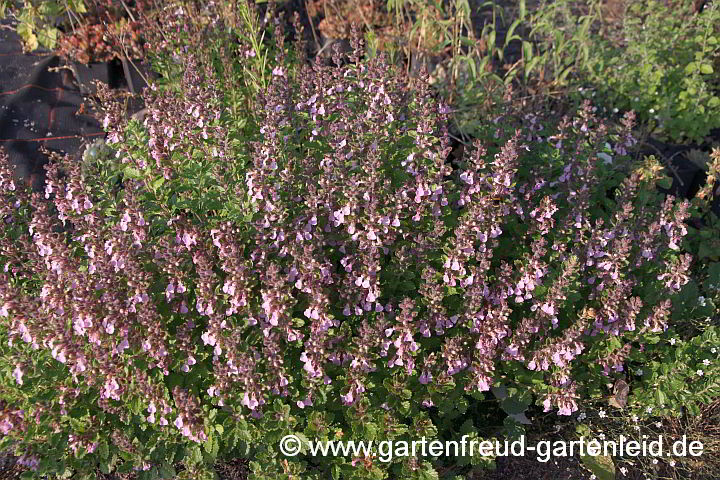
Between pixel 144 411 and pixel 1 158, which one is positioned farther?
pixel 1 158

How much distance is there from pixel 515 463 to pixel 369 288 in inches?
67.2

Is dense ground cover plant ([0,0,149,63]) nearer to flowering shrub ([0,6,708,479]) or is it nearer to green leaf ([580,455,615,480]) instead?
flowering shrub ([0,6,708,479])

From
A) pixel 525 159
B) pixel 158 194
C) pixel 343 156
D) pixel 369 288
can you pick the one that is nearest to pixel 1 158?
pixel 158 194

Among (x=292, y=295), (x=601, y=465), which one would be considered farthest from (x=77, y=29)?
(x=601, y=465)

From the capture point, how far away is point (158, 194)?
3.76 m

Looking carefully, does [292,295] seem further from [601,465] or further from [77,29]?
[77,29]

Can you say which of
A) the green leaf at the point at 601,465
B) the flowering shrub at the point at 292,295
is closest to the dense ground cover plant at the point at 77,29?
the flowering shrub at the point at 292,295

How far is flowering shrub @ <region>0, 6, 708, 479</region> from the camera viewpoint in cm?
305

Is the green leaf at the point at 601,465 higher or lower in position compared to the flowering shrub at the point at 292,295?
lower

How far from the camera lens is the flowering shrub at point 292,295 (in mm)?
3047

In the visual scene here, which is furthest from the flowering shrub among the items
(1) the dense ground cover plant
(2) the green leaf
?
(1) the dense ground cover plant

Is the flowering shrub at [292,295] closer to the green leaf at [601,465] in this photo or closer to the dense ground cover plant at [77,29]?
the green leaf at [601,465]

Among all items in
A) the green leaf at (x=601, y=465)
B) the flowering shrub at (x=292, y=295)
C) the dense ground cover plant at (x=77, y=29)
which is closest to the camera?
the flowering shrub at (x=292, y=295)

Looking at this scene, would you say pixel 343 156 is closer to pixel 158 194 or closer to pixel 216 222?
pixel 216 222
